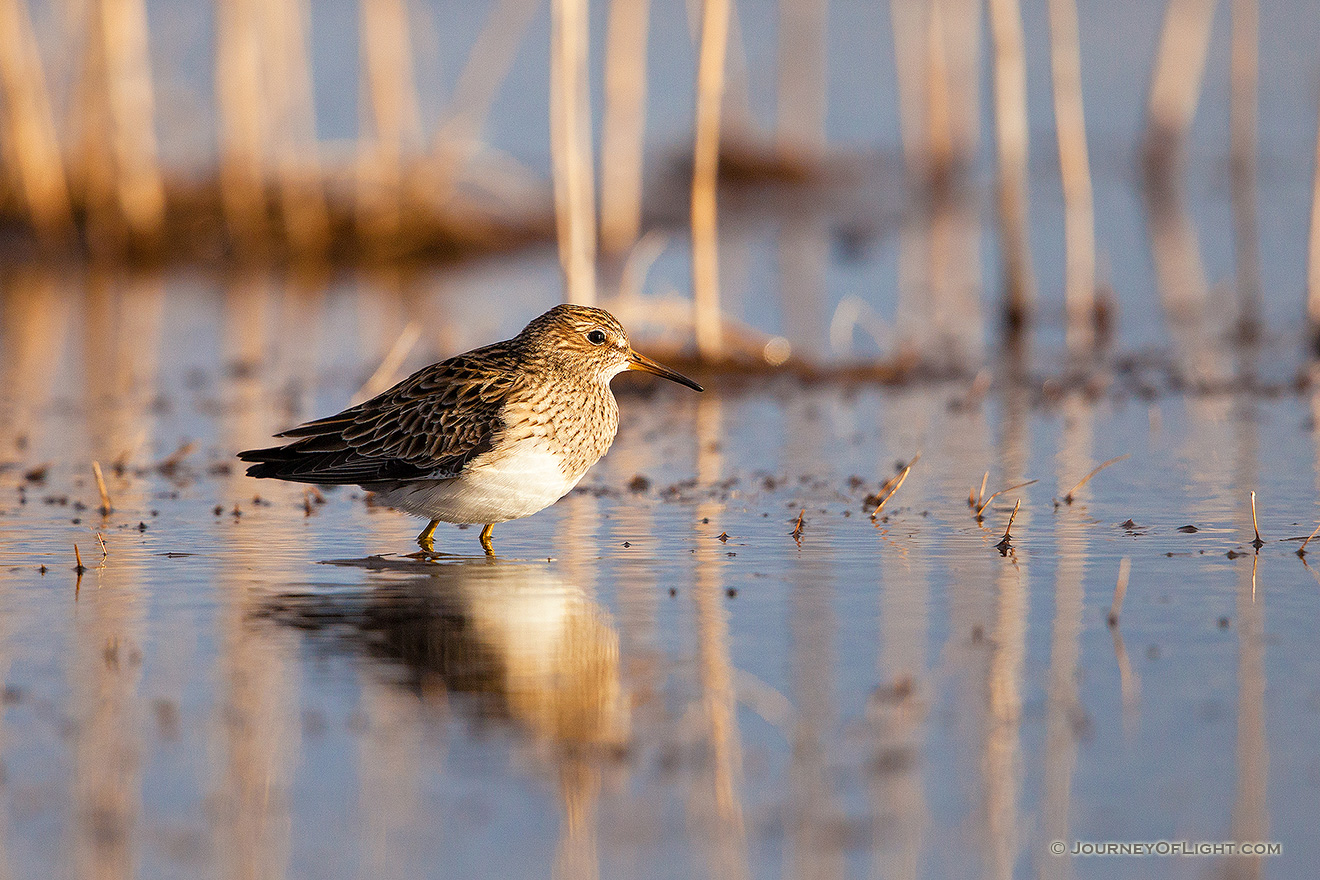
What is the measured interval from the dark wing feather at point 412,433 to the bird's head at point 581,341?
0.79 ft

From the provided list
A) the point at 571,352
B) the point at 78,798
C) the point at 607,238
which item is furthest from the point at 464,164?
the point at 78,798

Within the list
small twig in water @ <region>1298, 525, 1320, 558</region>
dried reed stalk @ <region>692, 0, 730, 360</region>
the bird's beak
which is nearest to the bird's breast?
the bird's beak

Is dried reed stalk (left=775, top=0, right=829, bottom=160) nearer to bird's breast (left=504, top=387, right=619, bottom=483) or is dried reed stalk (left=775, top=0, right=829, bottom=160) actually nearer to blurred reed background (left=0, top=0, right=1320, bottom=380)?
blurred reed background (left=0, top=0, right=1320, bottom=380)

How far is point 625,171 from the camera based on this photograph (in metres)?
20.5

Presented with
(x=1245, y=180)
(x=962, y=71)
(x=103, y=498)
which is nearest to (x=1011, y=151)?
(x=103, y=498)

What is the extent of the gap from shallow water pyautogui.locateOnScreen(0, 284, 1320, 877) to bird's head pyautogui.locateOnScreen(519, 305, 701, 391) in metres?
0.78

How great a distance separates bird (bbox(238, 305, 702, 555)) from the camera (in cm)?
779

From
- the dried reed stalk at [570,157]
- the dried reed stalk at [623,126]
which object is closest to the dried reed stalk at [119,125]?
the dried reed stalk at [623,126]

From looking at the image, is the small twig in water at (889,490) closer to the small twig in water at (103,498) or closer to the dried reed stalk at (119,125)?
the small twig in water at (103,498)

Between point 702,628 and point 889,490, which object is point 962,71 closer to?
point 889,490

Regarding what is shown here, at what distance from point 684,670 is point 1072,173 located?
1122 centimetres

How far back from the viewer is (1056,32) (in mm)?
→ 15070

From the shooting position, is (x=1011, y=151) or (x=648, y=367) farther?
(x=1011, y=151)

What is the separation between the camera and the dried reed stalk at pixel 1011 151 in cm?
1392
